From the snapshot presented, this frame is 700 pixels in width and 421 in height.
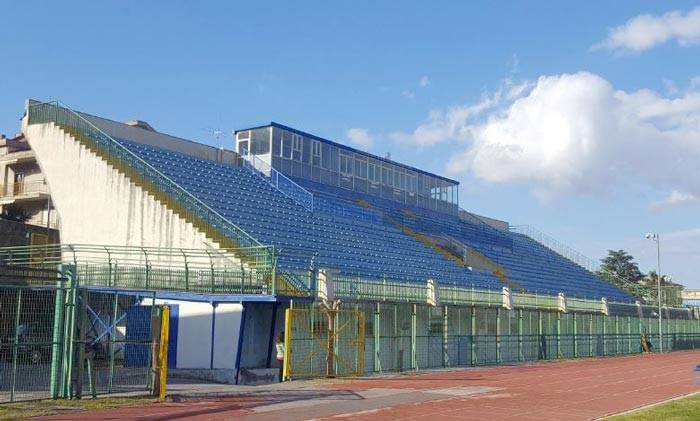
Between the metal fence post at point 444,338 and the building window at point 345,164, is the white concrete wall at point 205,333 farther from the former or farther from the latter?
the building window at point 345,164

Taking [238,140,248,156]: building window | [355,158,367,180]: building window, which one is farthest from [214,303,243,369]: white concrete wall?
[355,158,367,180]: building window

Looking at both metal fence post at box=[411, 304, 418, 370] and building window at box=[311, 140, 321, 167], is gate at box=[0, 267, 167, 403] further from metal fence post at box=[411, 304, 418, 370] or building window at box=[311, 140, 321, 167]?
building window at box=[311, 140, 321, 167]

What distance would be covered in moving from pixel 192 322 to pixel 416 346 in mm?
8993

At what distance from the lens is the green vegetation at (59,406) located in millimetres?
14719

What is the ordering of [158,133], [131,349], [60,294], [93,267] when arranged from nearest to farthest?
[60,294], [131,349], [93,267], [158,133]

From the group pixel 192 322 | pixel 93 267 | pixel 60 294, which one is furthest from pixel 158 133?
pixel 60 294

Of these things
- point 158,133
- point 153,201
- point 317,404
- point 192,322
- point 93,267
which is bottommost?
point 317,404

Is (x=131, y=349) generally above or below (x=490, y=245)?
below

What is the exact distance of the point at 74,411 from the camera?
15242 mm

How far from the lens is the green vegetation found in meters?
14.7

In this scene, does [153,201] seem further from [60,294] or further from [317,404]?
[317,404]

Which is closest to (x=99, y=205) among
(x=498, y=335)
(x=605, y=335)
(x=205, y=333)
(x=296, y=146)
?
(x=205, y=333)

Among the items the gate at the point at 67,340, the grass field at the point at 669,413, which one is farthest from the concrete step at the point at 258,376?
the grass field at the point at 669,413

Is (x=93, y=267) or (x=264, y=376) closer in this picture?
(x=264, y=376)
